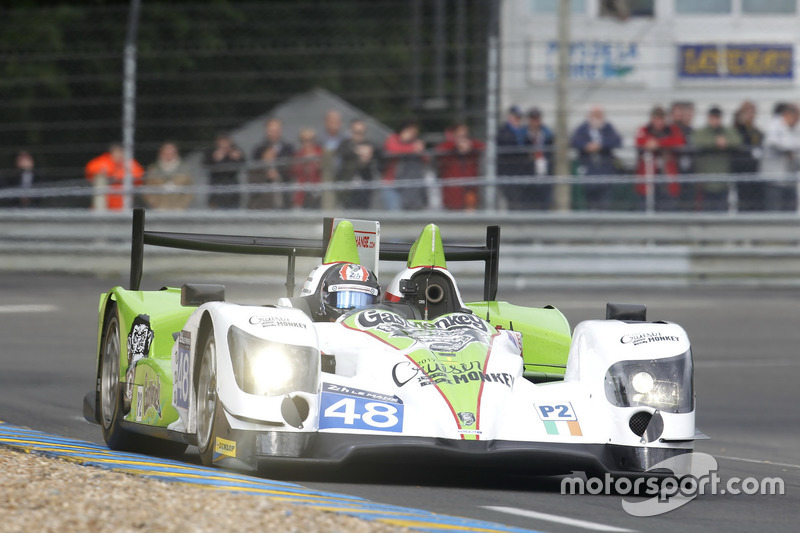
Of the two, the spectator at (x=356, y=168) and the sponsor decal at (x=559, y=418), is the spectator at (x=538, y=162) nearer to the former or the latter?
the spectator at (x=356, y=168)

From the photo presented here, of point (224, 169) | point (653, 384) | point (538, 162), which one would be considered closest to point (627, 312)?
point (653, 384)

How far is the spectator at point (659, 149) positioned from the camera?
15.4m

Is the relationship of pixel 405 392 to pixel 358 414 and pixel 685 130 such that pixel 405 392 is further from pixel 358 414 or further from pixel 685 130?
pixel 685 130

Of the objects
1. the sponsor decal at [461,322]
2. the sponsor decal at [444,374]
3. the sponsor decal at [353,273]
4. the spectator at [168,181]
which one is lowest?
the sponsor decal at [444,374]

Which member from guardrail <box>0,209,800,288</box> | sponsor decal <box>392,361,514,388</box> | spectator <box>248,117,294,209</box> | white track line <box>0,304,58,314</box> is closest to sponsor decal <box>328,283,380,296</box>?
sponsor decal <box>392,361,514,388</box>

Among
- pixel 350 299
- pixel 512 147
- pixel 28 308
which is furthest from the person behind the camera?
pixel 512 147

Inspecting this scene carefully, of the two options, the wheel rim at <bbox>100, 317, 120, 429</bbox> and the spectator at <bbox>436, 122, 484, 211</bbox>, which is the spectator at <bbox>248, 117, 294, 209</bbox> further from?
the wheel rim at <bbox>100, 317, 120, 429</bbox>

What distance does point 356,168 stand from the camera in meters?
15.6

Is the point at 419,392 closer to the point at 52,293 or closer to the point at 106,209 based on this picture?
the point at 52,293

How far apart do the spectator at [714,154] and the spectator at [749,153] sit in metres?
0.07

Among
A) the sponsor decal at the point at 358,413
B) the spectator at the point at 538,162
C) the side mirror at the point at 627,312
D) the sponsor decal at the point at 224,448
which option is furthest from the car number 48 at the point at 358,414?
the spectator at the point at 538,162

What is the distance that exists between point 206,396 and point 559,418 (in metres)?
1.43

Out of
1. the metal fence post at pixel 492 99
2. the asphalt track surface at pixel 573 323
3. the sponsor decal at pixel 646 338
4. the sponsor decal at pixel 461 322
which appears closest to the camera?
the asphalt track surface at pixel 573 323

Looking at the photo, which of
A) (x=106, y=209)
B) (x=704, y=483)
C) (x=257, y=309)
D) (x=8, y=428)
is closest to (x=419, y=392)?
(x=257, y=309)
